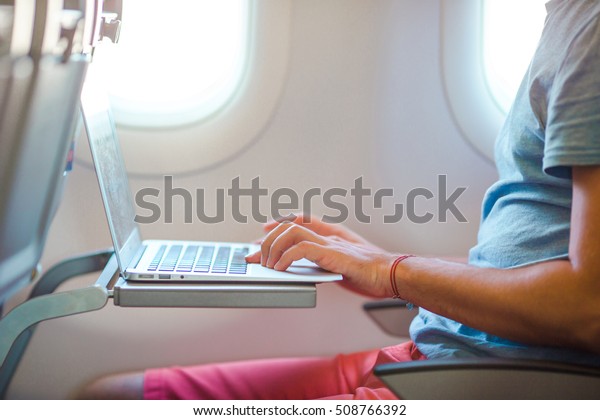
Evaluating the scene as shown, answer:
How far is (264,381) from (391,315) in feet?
0.99

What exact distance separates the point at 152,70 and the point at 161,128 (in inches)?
4.9

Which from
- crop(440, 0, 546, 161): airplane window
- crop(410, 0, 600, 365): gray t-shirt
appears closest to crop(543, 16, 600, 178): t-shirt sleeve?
crop(410, 0, 600, 365): gray t-shirt

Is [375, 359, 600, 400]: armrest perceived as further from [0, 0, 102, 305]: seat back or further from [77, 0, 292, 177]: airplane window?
[77, 0, 292, 177]: airplane window

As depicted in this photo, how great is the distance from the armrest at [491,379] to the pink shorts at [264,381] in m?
0.33

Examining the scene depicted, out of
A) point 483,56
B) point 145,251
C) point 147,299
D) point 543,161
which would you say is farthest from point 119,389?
point 483,56

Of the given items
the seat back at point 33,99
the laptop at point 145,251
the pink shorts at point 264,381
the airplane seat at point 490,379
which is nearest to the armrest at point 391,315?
the pink shorts at point 264,381

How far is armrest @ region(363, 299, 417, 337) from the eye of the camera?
4.15ft

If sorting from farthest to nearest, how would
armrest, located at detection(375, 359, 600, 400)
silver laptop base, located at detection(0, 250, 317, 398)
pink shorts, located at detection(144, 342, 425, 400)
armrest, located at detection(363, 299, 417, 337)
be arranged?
armrest, located at detection(363, 299, 417, 337)
pink shorts, located at detection(144, 342, 425, 400)
silver laptop base, located at detection(0, 250, 317, 398)
armrest, located at detection(375, 359, 600, 400)

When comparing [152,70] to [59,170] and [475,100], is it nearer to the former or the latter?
[59,170]

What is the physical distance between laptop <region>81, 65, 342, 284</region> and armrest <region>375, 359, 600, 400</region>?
0.64 ft

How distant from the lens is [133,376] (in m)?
1.15

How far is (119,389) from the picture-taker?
114cm

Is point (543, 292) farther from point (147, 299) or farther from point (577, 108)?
point (147, 299)
